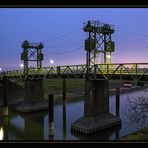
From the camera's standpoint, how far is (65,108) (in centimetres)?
5319

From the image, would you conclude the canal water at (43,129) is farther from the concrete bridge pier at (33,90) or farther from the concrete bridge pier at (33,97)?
the concrete bridge pier at (33,90)

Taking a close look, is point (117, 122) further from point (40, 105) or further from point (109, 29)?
point (40, 105)

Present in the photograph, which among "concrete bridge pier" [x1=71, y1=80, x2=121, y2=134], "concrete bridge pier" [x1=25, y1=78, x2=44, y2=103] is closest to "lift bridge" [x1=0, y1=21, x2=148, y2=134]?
"concrete bridge pier" [x1=71, y1=80, x2=121, y2=134]

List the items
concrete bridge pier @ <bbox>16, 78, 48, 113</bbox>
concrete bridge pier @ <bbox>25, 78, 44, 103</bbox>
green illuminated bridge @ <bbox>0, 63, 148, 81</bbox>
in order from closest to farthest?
1. green illuminated bridge @ <bbox>0, 63, 148, 81</bbox>
2. concrete bridge pier @ <bbox>16, 78, 48, 113</bbox>
3. concrete bridge pier @ <bbox>25, 78, 44, 103</bbox>

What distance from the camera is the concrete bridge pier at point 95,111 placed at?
1310 inches

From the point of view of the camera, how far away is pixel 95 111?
34.8 m

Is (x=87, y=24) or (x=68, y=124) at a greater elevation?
(x=87, y=24)

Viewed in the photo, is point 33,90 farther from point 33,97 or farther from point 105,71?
point 105,71

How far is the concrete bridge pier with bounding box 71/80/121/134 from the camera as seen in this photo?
33.3m

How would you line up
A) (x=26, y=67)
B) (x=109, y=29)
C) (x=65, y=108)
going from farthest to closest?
(x=26, y=67) < (x=65, y=108) < (x=109, y=29)

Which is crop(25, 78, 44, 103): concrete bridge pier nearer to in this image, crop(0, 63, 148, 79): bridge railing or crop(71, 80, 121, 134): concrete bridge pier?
crop(0, 63, 148, 79): bridge railing

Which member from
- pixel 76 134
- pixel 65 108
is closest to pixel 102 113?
pixel 76 134

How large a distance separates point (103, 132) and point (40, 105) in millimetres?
23007

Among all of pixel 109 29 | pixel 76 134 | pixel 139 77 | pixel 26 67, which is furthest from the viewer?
pixel 26 67
